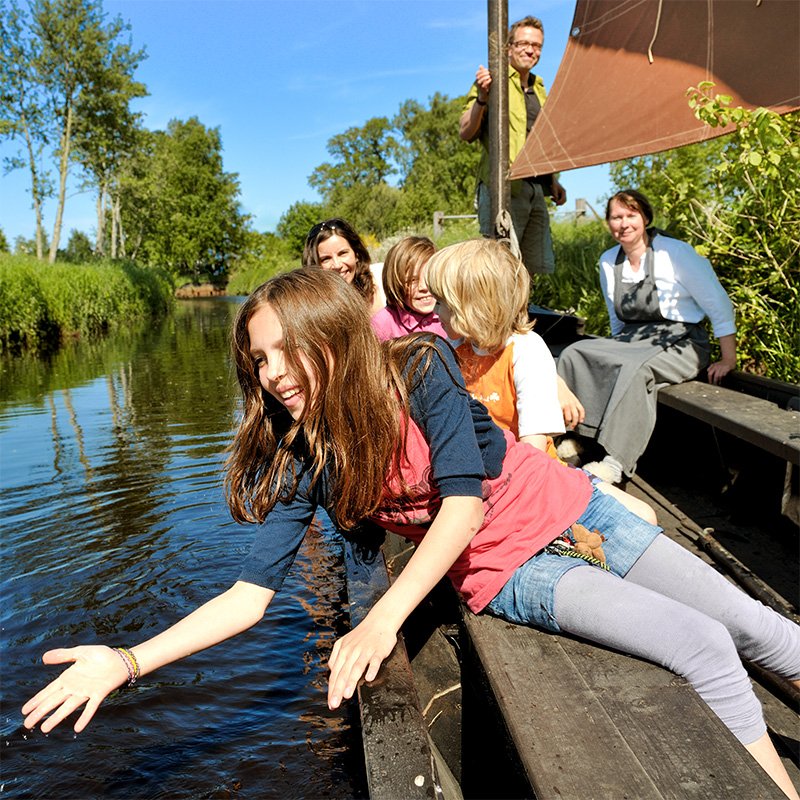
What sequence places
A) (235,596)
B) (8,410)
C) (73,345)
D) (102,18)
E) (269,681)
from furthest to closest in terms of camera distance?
(102,18) < (73,345) < (8,410) < (269,681) < (235,596)

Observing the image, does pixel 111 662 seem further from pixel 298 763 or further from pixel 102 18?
pixel 102 18

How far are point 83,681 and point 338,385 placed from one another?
84cm

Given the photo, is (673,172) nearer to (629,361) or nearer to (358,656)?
(629,361)

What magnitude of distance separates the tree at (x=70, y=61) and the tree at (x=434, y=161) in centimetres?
1596

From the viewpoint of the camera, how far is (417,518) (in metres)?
1.87

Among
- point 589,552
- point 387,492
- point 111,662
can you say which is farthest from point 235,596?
point 589,552

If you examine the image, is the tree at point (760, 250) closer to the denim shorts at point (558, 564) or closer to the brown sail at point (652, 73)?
the brown sail at point (652, 73)

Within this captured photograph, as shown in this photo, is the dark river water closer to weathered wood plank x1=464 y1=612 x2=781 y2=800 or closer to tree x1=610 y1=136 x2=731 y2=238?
weathered wood plank x1=464 y1=612 x2=781 y2=800

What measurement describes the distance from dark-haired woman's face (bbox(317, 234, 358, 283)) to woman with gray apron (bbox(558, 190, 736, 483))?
1.33 m

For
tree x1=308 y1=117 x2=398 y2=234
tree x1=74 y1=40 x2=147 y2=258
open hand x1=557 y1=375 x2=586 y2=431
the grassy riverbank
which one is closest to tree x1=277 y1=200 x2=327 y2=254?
tree x1=308 y1=117 x2=398 y2=234

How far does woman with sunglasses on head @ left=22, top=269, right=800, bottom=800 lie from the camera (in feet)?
5.37

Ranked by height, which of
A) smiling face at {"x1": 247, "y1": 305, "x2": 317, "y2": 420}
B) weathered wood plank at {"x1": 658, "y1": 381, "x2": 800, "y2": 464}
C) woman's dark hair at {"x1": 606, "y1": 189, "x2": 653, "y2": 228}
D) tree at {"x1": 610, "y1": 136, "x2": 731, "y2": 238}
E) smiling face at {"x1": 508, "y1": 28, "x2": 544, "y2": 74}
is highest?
smiling face at {"x1": 508, "y1": 28, "x2": 544, "y2": 74}

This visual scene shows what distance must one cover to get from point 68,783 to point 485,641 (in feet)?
5.70

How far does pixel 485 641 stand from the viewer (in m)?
1.84
